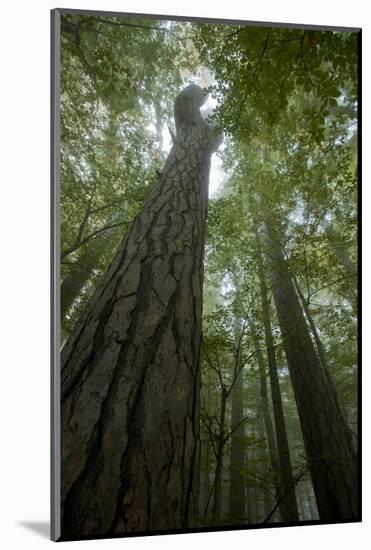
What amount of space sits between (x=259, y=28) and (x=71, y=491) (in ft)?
8.52

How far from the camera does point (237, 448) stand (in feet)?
8.64

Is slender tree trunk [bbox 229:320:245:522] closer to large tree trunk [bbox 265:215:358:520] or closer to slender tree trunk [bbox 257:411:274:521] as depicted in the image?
slender tree trunk [bbox 257:411:274:521]

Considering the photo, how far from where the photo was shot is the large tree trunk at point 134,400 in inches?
46.8

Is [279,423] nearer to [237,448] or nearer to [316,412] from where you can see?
[316,412]

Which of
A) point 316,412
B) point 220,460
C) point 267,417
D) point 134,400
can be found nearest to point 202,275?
point 134,400

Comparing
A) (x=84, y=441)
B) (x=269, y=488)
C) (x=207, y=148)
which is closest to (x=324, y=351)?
(x=269, y=488)

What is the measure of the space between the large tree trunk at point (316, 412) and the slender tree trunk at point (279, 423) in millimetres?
103

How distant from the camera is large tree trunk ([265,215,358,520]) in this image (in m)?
2.25

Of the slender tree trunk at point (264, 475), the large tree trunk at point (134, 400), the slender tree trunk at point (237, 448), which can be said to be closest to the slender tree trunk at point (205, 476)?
the slender tree trunk at point (237, 448)

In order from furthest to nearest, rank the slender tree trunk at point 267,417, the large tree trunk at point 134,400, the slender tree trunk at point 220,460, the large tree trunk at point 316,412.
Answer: the slender tree trunk at point 267,417 < the slender tree trunk at point 220,460 < the large tree trunk at point 316,412 < the large tree trunk at point 134,400

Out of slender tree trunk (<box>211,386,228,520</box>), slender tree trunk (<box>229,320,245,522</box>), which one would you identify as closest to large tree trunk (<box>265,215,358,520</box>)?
slender tree trunk (<box>229,320,245,522</box>)

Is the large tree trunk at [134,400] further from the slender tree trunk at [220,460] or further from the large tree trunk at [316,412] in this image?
the large tree trunk at [316,412]
